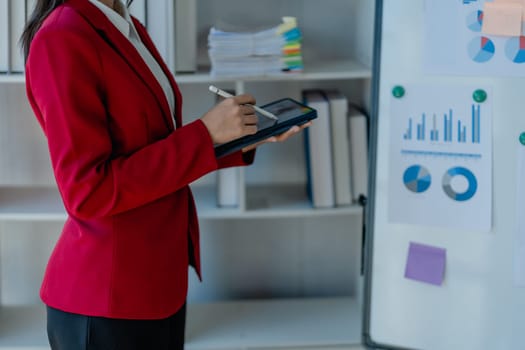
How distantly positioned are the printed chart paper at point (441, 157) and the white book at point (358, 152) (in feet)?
1.64

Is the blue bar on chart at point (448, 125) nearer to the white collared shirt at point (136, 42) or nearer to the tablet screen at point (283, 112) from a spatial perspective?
the tablet screen at point (283, 112)

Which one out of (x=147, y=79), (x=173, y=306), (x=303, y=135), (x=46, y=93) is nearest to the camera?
(x=46, y=93)

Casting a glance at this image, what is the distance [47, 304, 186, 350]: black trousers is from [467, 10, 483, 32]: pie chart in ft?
2.86

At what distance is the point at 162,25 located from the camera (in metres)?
2.07

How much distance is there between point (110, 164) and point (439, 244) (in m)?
0.77

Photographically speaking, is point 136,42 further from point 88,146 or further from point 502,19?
point 502,19

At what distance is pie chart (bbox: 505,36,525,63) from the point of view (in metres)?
1.61

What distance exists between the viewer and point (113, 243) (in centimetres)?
142

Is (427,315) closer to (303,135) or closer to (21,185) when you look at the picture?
(303,135)

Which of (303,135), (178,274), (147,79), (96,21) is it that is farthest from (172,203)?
(303,135)

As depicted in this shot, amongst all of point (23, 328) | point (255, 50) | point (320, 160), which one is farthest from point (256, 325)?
point (255, 50)

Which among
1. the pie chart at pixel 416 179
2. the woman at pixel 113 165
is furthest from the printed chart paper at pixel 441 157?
the woman at pixel 113 165

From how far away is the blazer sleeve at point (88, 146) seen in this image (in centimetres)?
128

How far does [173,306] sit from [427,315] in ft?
1.92
